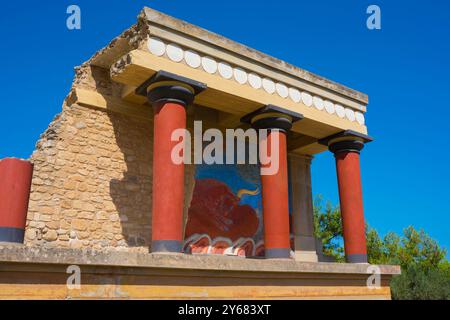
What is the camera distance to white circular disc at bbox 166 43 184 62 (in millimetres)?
7555

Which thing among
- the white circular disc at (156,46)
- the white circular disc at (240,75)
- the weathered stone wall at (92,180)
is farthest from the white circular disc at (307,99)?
the white circular disc at (156,46)

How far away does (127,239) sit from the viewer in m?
8.49

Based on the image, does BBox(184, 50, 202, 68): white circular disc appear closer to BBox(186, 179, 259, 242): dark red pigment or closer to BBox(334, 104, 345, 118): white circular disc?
BBox(186, 179, 259, 242): dark red pigment

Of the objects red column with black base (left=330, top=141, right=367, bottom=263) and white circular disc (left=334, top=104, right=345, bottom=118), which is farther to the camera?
white circular disc (left=334, top=104, right=345, bottom=118)

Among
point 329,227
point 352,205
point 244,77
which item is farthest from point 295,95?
point 329,227

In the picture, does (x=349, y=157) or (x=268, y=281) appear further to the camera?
(x=349, y=157)

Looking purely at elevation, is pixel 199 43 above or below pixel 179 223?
above

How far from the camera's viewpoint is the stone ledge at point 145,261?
4504 millimetres

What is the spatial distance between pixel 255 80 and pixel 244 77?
290mm

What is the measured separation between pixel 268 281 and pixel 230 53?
14.1 feet

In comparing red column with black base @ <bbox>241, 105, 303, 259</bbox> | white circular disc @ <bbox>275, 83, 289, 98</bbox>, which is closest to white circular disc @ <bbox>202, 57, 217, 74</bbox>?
red column with black base @ <bbox>241, 105, 303, 259</bbox>

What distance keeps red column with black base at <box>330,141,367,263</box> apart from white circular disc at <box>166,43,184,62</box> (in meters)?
4.81

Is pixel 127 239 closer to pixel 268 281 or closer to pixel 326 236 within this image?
pixel 268 281

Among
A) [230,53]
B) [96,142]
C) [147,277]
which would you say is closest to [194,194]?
[96,142]
